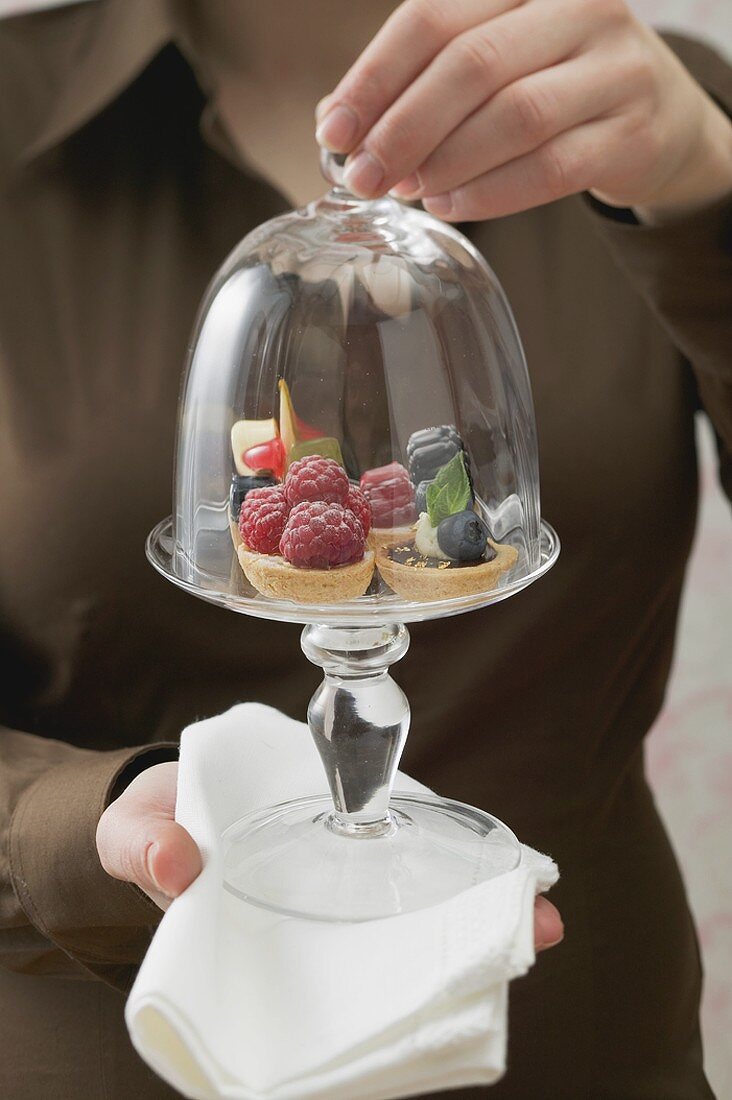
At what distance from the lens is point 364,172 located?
1.64ft

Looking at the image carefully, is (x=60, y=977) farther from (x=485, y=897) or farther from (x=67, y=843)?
(x=485, y=897)

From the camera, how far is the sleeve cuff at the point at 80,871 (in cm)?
49

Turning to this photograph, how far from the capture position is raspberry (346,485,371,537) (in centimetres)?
46

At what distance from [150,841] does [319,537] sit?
130mm

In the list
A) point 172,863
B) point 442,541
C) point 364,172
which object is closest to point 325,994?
point 172,863

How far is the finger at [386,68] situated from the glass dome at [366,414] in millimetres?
34

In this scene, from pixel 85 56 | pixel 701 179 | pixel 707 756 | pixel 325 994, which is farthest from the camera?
pixel 707 756

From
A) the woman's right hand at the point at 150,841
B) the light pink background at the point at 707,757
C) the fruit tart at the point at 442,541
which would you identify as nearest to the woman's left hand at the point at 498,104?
the fruit tart at the point at 442,541

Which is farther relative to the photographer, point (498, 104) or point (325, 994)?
point (498, 104)

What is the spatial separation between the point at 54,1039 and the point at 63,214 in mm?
535

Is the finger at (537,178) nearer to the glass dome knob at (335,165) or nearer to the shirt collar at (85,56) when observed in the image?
the glass dome knob at (335,165)

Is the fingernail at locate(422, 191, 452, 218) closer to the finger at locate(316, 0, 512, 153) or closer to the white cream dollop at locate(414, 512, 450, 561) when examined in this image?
the finger at locate(316, 0, 512, 153)

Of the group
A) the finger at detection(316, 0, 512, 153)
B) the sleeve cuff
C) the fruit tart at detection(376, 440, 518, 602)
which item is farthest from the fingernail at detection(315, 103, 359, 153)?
the sleeve cuff

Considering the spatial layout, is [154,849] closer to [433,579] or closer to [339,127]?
[433,579]
